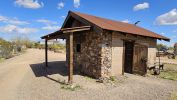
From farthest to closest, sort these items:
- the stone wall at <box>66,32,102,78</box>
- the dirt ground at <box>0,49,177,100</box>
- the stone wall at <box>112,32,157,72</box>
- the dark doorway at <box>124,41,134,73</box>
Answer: the dark doorway at <box>124,41,134,73</box>, the stone wall at <box>112,32,157,72</box>, the stone wall at <box>66,32,102,78</box>, the dirt ground at <box>0,49,177,100</box>

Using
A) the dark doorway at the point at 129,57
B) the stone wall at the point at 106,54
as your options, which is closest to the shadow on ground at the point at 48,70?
the stone wall at the point at 106,54

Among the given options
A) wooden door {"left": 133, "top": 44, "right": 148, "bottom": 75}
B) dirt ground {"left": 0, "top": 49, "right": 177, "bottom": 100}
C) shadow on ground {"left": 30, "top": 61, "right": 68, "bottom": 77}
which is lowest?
dirt ground {"left": 0, "top": 49, "right": 177, "bottom": 100}

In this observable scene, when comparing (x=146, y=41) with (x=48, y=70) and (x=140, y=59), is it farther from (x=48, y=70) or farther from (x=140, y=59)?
(x=48, y=70)

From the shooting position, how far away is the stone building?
11.2 metres

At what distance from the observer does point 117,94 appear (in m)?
8.66

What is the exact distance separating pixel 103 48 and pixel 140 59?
3572 millimetres

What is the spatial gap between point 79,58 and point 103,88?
15.2 ft

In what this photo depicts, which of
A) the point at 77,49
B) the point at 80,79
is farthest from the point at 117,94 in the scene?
the point at 77,49

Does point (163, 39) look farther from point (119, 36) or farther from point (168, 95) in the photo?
point (168, 95)

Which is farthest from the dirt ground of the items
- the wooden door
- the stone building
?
the wooden door

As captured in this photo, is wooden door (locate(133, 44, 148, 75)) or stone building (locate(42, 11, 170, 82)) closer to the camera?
stone building (locate(42, 11, 170, 82))

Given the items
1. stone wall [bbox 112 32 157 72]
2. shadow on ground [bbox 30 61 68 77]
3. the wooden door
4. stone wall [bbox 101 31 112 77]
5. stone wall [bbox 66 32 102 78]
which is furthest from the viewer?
the wooden door

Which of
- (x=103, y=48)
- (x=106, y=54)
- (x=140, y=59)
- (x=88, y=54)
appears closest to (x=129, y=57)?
(x=140, y=59)

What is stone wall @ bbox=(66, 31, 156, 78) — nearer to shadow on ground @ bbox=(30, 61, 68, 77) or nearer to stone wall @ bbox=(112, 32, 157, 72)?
stone wall @ bbox=(112, 32, 157, 72)
